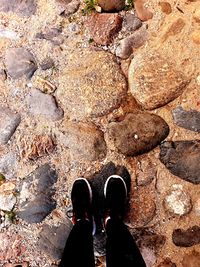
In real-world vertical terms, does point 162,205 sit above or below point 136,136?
below

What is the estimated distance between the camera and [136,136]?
205 cm

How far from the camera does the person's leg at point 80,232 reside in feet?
5.85

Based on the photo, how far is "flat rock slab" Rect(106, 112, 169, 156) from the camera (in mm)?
2051

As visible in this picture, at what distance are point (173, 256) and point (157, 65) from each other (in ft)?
2.81

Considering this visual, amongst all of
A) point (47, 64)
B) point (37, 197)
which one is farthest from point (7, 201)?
point (47, 64)

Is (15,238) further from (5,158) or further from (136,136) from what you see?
(136,136)

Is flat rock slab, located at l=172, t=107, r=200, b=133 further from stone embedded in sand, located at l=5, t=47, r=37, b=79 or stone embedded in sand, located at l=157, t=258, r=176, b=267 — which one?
stone embedded in sand, located at l=5, t=47, r=37, b=79

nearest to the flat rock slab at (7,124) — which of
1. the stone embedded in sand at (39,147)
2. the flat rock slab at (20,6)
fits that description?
the stone embedded in sand at (39,147)

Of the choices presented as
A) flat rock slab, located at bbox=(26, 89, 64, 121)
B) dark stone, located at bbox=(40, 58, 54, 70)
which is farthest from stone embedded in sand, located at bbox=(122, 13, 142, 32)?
flat rock slab, located at bbox=(26, 89, 64, 121)

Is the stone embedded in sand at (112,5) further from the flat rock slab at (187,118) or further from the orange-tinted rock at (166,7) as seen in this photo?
the flat rock slab at (187,118)

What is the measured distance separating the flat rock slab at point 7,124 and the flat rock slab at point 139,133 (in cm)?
46

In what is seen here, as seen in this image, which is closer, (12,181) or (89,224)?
(89,224)

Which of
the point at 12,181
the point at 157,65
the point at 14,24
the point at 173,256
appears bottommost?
the point at 173,256

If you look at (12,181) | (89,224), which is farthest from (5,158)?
(89,224)
